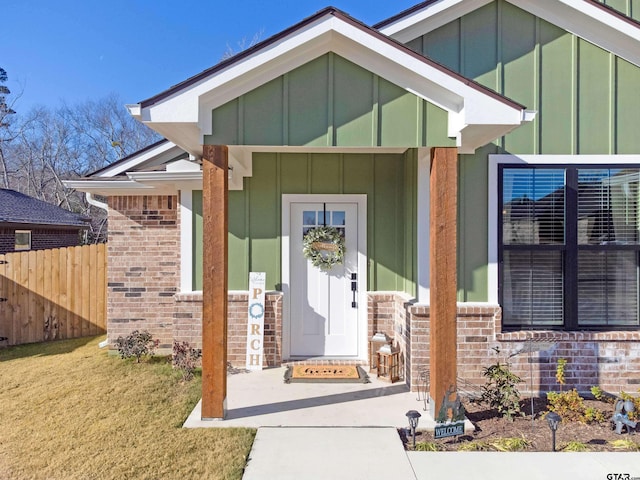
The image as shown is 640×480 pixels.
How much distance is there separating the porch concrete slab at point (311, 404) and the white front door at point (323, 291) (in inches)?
28.7

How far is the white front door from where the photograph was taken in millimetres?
5664

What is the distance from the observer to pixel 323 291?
5.70 m

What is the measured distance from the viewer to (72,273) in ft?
24.2

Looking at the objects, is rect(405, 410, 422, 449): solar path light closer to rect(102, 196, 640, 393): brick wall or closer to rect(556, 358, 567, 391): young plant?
rect(102, 196, 640, 393): brick wall

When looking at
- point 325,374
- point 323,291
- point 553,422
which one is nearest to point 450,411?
point 553,422

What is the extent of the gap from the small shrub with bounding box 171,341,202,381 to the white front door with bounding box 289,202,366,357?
4.36 feet

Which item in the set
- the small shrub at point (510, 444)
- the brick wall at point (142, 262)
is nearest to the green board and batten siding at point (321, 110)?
the small shrub at point (510, 444)

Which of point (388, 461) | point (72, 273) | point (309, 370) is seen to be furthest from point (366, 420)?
point (72, 273)

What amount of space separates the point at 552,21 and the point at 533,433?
4.58 meters

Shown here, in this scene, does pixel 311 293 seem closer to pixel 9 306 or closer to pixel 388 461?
pixel 388 461

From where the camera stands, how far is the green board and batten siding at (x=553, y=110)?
4.68 metres

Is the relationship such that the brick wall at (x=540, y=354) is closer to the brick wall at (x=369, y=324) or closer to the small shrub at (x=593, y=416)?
the brick wall at (x=369, y=324)

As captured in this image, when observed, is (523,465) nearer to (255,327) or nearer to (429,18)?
(255,327)

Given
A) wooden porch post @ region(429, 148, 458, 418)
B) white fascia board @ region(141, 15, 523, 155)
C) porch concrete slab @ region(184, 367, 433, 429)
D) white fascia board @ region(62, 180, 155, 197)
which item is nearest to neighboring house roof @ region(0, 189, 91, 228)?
white fascia board @ region(62, 180, 155, 197)
